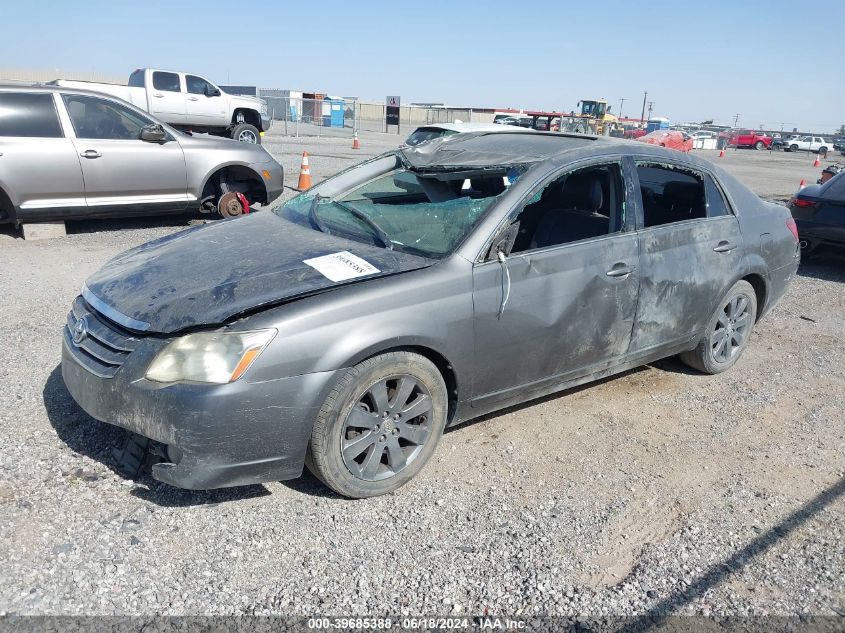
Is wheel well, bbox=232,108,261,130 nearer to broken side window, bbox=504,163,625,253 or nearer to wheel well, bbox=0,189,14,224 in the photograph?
wheel well, bbox=0,189,14,224

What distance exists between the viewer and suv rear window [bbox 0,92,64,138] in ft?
24.7

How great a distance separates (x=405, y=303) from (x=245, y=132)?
58.7ft

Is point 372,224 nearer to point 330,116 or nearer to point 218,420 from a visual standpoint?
point 218,420

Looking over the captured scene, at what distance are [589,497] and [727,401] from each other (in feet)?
5.78

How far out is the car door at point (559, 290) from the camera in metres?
3.40

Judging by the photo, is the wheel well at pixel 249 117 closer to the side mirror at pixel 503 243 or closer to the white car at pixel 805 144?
the side mirror at pixel 503 243

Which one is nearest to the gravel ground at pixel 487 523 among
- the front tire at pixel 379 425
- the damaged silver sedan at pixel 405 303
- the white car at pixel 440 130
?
the front tire at pixel 379 425

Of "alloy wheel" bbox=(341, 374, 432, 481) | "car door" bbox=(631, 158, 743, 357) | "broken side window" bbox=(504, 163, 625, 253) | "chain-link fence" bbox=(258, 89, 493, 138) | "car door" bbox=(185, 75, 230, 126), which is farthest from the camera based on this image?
"chain-link fence" bbox=(258, 89, 493, 138)

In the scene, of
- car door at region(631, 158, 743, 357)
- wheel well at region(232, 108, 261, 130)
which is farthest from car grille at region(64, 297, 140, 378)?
wheel well at region(232, 108, 261, 130)

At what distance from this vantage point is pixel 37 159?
7.58m

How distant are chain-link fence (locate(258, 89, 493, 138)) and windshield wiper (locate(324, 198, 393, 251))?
2633 cm

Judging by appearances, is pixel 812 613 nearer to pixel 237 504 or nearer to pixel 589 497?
pixel 589 497

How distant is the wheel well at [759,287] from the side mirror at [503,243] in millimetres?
2155

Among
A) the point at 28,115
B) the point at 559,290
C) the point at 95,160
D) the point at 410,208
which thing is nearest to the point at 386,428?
the point at 559,290
